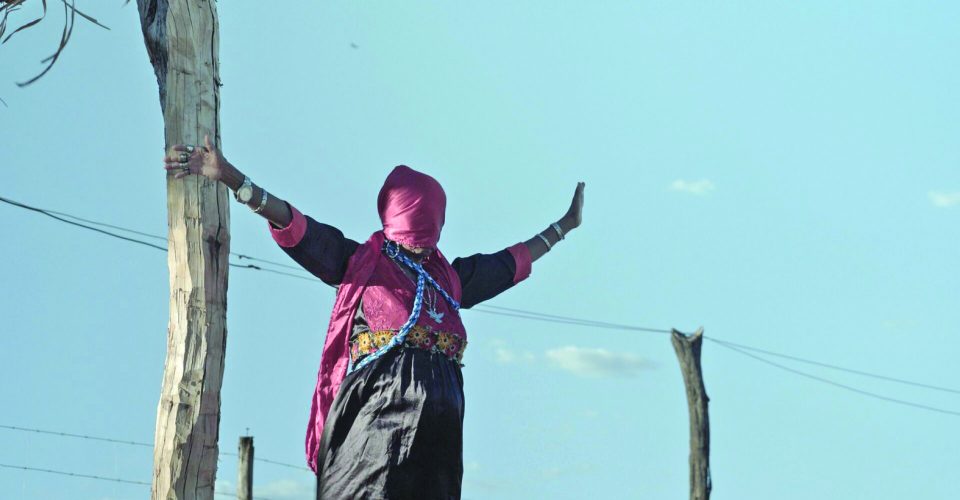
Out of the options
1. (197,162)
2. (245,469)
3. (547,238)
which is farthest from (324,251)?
(245,469)

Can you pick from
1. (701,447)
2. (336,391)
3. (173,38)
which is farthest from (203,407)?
(701,447)

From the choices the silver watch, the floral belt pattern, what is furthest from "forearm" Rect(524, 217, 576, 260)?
the silver watch

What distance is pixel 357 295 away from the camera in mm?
5980

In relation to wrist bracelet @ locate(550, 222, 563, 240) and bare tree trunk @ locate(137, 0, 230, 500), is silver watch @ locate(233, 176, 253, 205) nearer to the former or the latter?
bare tree trunk @ locate(137, 0, 230, 500)

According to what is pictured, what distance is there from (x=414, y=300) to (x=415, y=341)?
0.61 feet

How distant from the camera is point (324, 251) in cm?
592

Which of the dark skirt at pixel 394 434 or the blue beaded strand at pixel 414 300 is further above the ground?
the blue beaded strand at pixel 414 300

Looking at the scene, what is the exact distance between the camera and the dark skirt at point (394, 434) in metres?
5.73

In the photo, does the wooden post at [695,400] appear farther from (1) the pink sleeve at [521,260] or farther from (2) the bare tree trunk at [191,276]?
(2) the bare tree trunk at [191,276]

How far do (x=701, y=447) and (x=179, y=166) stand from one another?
35.7 feet

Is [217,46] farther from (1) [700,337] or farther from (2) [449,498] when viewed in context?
(1) [700,337]

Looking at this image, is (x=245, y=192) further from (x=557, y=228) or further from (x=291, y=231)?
(x=557, y=228)

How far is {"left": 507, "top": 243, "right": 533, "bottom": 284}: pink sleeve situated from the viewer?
6.69 m

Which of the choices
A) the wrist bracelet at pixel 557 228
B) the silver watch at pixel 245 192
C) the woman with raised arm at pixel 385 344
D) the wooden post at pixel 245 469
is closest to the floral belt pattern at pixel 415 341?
the woman with raised arm at pixel 385 344
